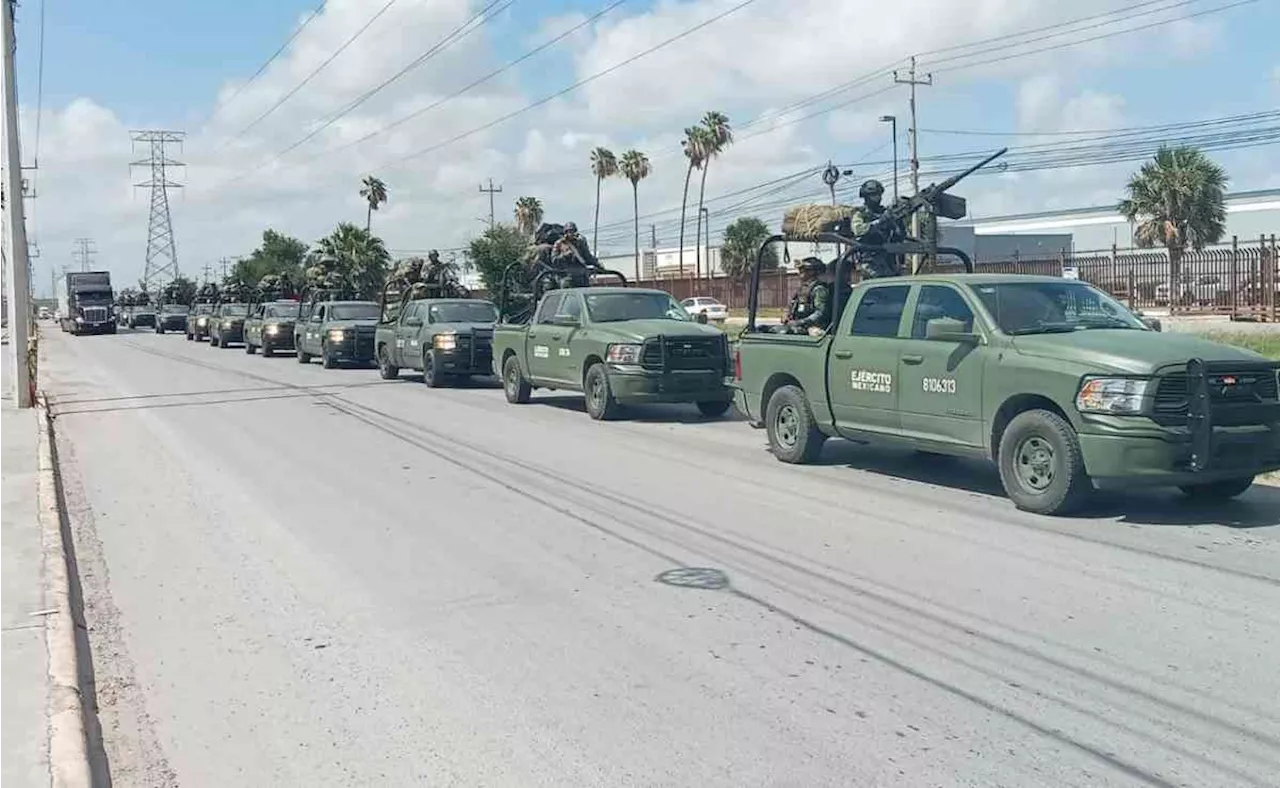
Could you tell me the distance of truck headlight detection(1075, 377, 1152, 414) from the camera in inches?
325

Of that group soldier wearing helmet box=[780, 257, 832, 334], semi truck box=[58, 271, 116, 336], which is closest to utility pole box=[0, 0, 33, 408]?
soldier wearing helmet box=[780, 257, 832, 334]

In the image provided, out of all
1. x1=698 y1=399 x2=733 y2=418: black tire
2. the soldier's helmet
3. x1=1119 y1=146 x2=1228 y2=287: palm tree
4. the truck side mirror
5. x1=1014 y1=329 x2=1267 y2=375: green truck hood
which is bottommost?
x1=698 y1=399 x2=733 y2=418: black tire

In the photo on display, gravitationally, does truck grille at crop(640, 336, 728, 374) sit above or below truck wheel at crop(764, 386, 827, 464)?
above

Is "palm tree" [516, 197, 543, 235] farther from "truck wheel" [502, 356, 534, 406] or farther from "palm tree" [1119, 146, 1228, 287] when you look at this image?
"truck wheel" [502, 356, 534, 406]

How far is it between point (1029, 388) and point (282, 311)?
31.7m

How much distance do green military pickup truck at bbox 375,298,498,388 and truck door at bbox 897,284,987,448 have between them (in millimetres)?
12708

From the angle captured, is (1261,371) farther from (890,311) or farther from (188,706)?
(188,706)

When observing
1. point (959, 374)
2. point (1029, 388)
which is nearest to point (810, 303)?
point (959, 374)

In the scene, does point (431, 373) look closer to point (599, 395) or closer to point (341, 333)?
point (599, 395)

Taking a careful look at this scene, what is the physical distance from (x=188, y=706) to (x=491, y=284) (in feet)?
134

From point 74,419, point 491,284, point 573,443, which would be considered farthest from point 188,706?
point 491,284

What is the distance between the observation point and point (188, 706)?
533 cm

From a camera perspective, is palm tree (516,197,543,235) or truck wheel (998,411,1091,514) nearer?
truck wheel (998,411,1091,514)

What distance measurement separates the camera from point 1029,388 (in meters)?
8.86
